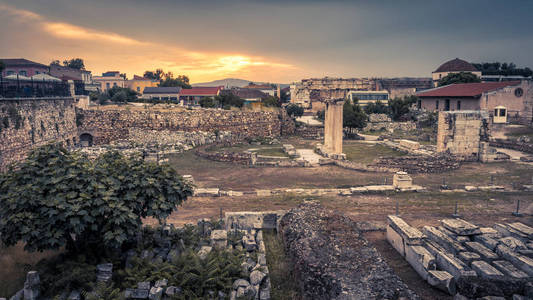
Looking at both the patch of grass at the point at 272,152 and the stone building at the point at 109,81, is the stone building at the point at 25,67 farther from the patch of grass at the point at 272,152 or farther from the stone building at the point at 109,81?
the patch of grass at the point at 272,152

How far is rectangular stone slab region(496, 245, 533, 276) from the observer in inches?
309

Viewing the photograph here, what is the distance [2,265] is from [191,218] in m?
5.76

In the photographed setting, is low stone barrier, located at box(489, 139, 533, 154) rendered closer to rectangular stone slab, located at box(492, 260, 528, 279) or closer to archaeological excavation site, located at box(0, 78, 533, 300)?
archaeological excavation site, located at box(0, 78, 533, 300)

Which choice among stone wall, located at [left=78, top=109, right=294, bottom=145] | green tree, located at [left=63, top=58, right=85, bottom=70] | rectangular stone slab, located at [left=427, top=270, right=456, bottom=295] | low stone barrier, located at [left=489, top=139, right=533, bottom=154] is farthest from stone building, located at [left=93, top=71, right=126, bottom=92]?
rectangular stone slab, located at [left=427, top=270, right=456, bottom=295]

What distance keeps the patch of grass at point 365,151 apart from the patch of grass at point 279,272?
13.9m

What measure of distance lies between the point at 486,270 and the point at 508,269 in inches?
21.0

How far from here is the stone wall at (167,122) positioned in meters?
32.5

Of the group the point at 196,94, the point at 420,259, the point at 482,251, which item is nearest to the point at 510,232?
the point at 482,251

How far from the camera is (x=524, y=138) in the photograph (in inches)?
1116

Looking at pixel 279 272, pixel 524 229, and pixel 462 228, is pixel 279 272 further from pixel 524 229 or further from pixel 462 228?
pixel 524 229

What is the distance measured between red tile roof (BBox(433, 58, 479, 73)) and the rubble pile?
62695 millimetres

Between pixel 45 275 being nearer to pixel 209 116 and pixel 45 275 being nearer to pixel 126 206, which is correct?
pixel 126 206

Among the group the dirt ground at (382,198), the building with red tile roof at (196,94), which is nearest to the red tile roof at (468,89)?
the dirt ground at (382,198)

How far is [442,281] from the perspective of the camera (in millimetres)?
7715
